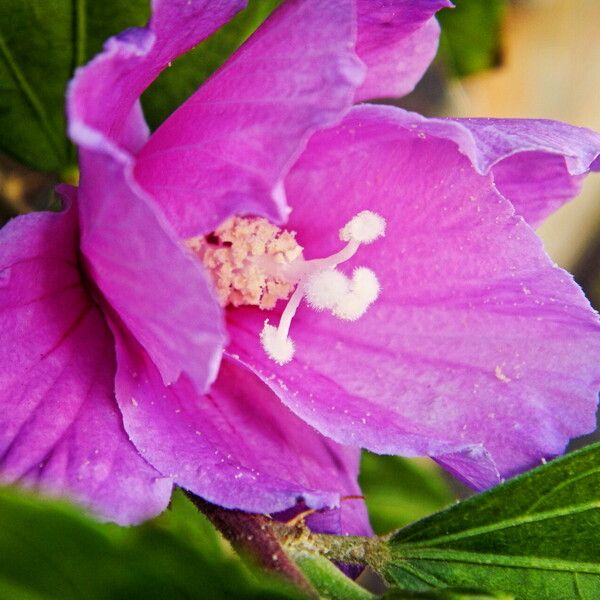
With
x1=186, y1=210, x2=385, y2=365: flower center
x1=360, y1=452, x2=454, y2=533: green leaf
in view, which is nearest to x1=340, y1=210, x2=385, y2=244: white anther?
x1=186, y1=210, x2=385, y2=365: flower center

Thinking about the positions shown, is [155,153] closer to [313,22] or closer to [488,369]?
[313,22]

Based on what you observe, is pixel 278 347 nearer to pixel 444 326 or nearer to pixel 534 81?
pixel 444 326

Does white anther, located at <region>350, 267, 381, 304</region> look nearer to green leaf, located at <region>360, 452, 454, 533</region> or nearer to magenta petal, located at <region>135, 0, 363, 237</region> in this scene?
magenta petal, located at <region>135, 0, 363, 237</region>

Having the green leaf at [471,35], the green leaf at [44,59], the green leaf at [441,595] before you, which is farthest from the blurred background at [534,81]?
the green leaf at [441,595]

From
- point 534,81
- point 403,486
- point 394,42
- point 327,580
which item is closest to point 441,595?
point 327,580

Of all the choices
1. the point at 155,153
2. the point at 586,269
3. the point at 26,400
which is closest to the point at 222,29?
the point at 155,153

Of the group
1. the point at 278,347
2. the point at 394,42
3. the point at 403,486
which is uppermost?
the point at 394,42
